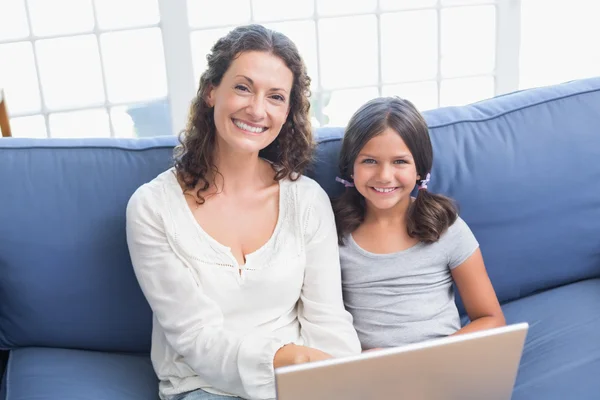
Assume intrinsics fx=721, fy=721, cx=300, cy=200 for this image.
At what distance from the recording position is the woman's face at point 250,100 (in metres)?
1.45

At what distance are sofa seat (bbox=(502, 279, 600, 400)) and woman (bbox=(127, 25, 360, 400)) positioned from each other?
0.39m

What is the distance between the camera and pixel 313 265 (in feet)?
4.99

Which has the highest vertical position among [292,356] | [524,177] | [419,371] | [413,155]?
[413,155]

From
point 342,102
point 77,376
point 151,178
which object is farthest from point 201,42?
point 77,376

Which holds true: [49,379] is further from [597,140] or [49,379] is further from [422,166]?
[597,140]

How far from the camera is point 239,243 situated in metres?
1.50

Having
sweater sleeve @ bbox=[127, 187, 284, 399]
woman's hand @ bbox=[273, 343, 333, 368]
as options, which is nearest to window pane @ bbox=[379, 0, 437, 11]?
sweater sleeve @ bbox=[127, 187, 284, 399]

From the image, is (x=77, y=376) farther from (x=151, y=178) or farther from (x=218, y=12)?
(x=218, y=12)

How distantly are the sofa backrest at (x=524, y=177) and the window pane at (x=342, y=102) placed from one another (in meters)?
1.21

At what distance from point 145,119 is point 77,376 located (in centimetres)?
155

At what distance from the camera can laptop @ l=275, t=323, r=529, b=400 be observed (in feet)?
3.33

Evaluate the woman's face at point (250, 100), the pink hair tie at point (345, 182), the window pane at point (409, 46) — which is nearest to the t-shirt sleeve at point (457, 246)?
the pink hair tie at point (345, 182)

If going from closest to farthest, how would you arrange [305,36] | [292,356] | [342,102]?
[292,356], [305,36], [342,102]

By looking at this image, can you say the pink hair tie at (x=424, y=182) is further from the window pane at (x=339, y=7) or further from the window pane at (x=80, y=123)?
the window pane at (x=80, y=123)
